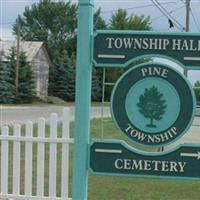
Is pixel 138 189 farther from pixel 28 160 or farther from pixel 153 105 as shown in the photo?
pixel 153 105

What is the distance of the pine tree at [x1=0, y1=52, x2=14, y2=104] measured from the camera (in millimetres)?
53188

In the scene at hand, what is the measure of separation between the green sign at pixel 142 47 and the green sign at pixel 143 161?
2.58 ft

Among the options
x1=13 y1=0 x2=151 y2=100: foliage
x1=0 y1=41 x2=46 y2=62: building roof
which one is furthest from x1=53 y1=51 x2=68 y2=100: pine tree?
x1=13 y1=0 x2=151 y2=100: foliage

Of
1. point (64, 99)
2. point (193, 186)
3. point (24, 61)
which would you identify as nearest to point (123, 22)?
point (64, 99)

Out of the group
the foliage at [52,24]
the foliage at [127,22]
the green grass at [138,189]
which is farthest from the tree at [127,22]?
the green grass at [138,189]

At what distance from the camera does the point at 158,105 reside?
5297mm

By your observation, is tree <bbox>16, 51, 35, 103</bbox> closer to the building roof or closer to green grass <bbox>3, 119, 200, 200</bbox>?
the building roof

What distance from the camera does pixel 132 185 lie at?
28.5ft

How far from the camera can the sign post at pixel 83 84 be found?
5461 millimetres

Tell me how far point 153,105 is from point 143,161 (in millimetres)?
542

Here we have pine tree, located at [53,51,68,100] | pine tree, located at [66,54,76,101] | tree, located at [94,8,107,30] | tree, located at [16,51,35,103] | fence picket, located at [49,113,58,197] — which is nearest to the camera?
fence picket, located at [49,113,58,197]

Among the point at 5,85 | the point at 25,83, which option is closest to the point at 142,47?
the point at 5,85

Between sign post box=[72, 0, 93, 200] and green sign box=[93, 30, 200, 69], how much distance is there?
93 mm

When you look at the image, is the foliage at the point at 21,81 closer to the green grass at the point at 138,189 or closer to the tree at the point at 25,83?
the tree at the point at 25,83
